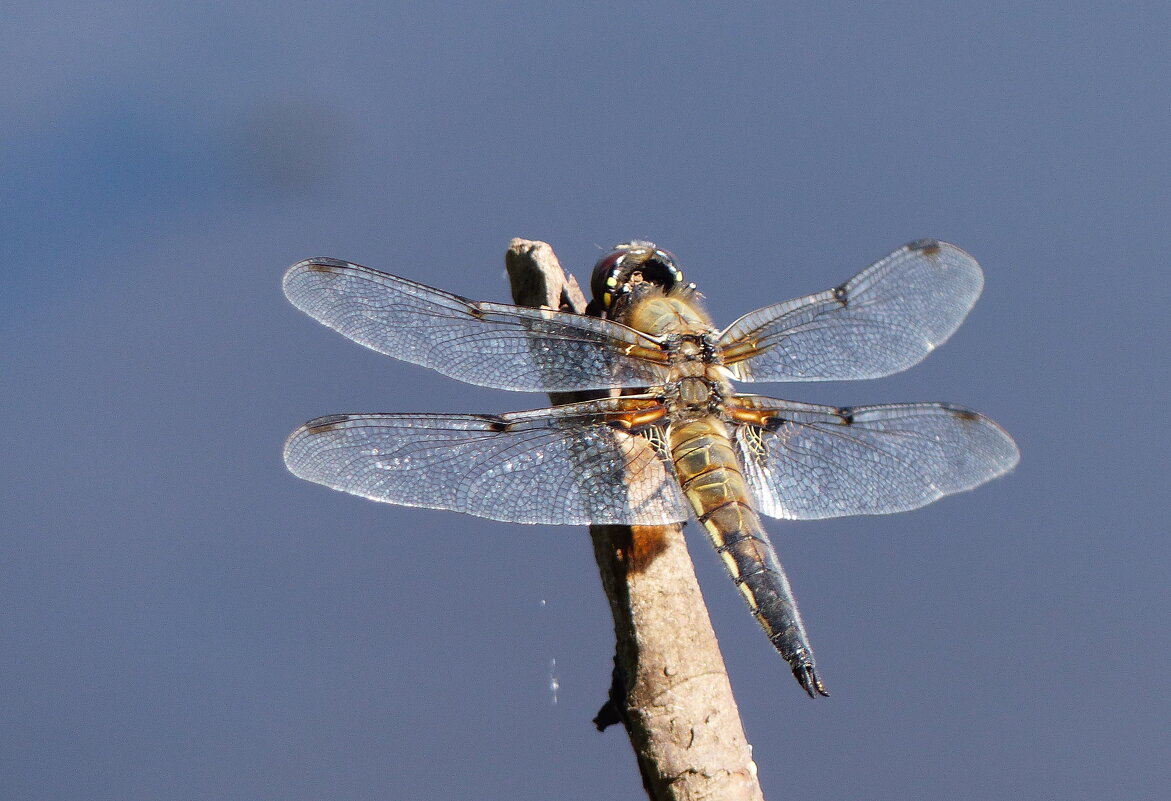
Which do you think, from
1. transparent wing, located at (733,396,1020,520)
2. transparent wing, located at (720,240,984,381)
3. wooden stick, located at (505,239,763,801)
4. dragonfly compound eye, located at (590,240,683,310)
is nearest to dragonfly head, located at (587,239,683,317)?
dragonfly compound eye, located at (590,240,683,310)

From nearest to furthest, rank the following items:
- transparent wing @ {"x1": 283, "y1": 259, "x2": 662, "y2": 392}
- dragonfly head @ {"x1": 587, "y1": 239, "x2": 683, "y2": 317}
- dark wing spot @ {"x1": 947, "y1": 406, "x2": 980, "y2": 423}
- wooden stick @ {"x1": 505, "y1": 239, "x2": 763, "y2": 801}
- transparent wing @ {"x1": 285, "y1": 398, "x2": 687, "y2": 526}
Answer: wooden stick @ {"x1": 505, "y1": 239, "x2": 763, "y2": 801} < transparent wing @ {"x1": 285, "y1": 398, "x2": 687, "y2": 526} < transparent wing @ {"x1": 283, "y1": 259, "x2": 662, "y2": 392} < dark wing spot @ {"x1": 947, "y1": 406, "x2": 980, "y2": 423} < dragonfly head @ {"x1": 587, "y1": 239, "x2": 683, "y2": 317}

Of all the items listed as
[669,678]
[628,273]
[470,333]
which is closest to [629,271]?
[628,273]

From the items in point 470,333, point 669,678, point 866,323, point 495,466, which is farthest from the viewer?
point 866,323

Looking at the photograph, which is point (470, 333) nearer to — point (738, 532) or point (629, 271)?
point (629, 271)

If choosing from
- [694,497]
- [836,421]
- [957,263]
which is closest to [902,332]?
[957,263]

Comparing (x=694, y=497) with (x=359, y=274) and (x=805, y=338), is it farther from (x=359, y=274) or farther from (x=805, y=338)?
(x=359, y=274)

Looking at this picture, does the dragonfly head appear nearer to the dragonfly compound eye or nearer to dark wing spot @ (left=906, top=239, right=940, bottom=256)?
the dragonfly compound eye
